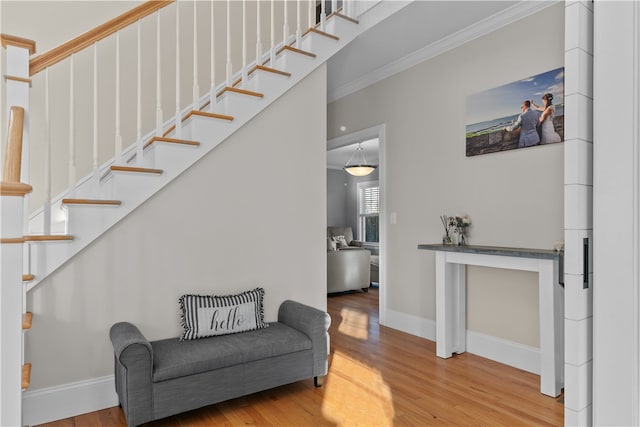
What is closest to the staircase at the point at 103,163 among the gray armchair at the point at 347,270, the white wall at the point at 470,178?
the white wall at the point at 470,178

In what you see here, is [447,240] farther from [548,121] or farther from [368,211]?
[368,211]

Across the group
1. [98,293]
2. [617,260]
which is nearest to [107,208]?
[98,293]

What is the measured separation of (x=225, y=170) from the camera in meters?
2.87

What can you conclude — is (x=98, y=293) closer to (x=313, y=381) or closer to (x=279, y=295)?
(x=279, y=295)

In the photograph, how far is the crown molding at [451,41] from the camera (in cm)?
298

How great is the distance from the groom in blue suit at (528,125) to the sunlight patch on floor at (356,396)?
2.06 meters

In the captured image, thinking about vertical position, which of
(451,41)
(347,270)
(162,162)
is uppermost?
(451,41)

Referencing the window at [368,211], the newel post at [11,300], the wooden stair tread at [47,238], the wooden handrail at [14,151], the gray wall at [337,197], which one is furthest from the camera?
the gray wall at [337,197]

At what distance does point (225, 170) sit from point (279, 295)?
3.43ft

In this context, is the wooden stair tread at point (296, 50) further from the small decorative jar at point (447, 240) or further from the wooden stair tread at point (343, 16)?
the small decorative jar at point (447, 240)

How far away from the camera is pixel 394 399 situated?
249 centimetres

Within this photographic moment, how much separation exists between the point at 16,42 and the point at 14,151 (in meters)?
1.04

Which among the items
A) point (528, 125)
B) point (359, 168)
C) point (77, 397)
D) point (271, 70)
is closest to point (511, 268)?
point (528, 125)

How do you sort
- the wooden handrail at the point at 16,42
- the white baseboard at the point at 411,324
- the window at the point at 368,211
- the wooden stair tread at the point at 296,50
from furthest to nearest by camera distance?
the window at the point at 368,211
the white baseboard at the point at 411,324
the wooden stair tread at the point at 296,50
the wooden handrail at the point at 16,42
